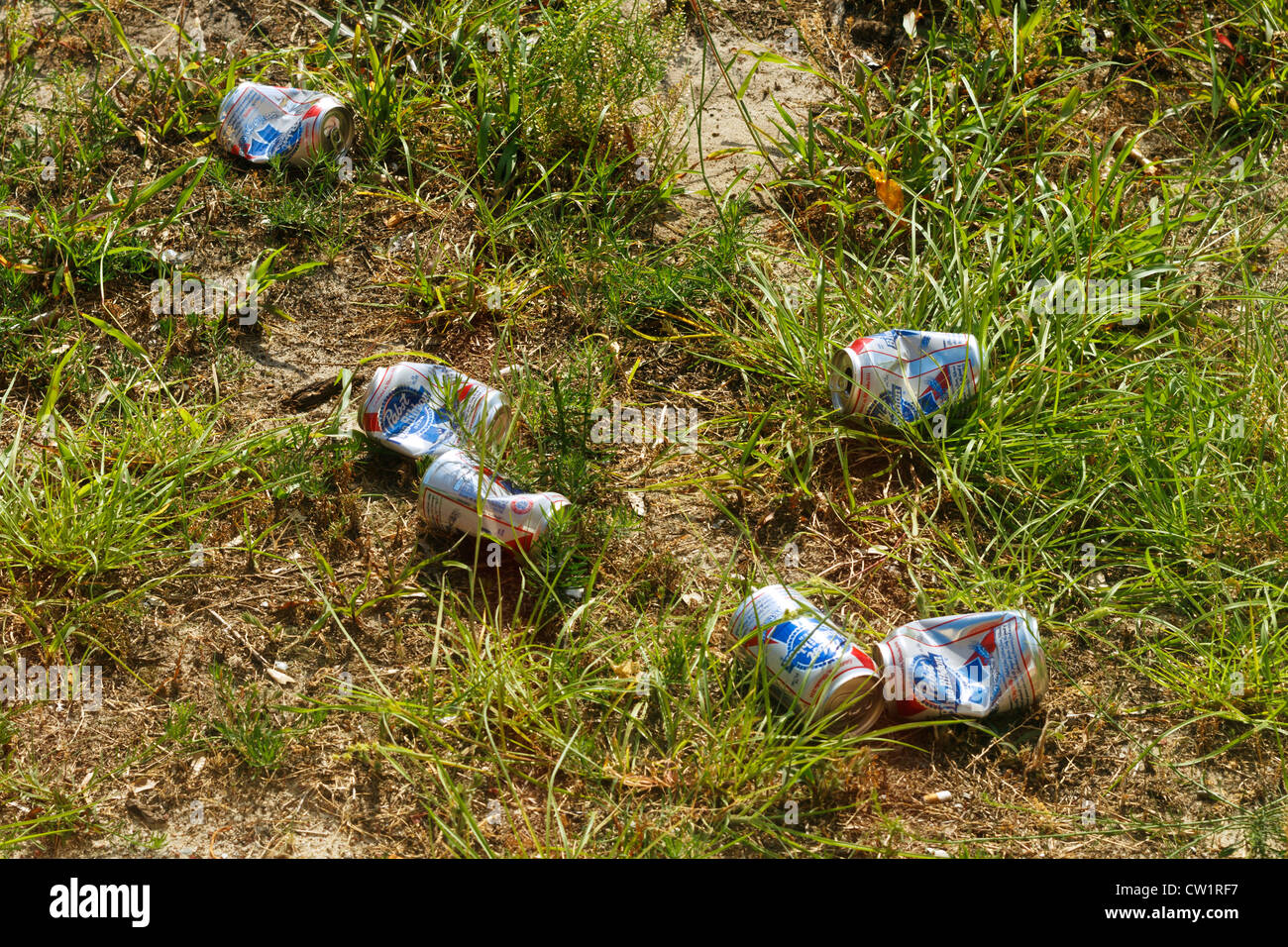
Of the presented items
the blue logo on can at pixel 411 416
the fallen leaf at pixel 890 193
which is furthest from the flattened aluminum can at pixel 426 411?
the fallen leaf at pixel 890 193

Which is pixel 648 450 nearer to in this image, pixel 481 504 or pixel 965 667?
pixel 481 504

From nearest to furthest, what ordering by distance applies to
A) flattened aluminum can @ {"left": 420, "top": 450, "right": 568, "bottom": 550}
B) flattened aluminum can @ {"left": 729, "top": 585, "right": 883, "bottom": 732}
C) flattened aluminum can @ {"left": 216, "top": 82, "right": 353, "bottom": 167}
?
flattened aluminum can @ {"left": 729, "top": 585, "right": 883, "bottom": 732} < flattened aluminum can @ {"left": 420, "top": 450, "right": 568, "bottom": 550} < flattened aluminum can @ {"left": 216, "top": 82, "right": 353, "bottom": 167}

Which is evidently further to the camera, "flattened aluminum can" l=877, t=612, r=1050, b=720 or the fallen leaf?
the fallen leaf

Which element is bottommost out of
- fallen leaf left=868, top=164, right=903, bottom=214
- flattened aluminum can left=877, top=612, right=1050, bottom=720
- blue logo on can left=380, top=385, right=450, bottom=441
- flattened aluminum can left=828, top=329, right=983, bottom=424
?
flattened aluminum can left=877, top=612, right=1050, bottom=720

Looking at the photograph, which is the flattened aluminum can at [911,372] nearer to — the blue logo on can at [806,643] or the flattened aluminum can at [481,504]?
the blue logo on can at [806,643]

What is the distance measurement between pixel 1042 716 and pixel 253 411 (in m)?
2.01

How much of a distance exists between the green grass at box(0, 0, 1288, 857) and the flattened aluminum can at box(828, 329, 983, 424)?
67 mm

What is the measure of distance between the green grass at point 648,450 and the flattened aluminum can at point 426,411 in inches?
3.9

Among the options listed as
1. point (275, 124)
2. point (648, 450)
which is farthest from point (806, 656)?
point (275, 124)

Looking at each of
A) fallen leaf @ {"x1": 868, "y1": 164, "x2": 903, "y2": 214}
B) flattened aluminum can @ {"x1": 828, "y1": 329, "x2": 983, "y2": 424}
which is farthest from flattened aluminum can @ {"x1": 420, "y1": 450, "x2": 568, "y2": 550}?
fallen leaf @ {"x1": 868, "y1": 164, "x2": 903, "y2": 214}

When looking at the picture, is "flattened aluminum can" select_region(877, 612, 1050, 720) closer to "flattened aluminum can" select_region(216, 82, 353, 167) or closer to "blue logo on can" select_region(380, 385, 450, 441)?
"blue logo on can" select_region(380, 385, 450, 441)

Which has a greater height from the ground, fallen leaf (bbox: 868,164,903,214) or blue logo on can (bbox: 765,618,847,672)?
fallen leaf (bbox: 868,164,903,214)

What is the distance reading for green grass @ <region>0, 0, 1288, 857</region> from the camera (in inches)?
88.4

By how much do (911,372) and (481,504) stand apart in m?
1.08
